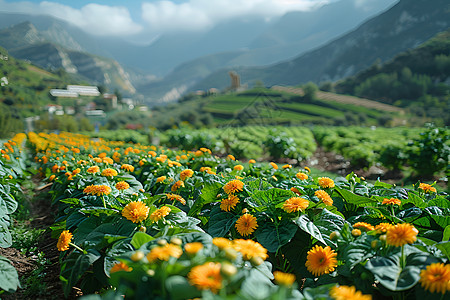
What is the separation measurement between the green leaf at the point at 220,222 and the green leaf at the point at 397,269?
1.04 meters

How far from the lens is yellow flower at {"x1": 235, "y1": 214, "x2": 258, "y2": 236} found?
6.52ft

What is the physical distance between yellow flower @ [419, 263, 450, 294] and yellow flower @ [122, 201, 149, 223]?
1.61 meters

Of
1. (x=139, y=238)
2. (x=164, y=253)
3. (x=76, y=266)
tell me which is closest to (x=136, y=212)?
(x=139, y=238)

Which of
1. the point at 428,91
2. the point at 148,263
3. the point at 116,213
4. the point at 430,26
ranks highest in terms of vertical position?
the point at 430,26

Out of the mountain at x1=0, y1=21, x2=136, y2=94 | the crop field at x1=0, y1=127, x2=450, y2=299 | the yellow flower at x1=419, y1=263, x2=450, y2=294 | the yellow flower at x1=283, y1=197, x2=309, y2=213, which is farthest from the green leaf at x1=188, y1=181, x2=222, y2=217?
the mountain at x1=0, y1=21, x2=136, y2=94

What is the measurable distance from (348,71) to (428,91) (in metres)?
54.4

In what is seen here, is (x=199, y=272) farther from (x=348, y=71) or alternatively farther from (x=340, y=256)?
(x=348, y=71)

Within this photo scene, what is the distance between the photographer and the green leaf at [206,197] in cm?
246

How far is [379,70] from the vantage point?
69.0m

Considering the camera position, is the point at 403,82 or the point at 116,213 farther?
the point at 403,82

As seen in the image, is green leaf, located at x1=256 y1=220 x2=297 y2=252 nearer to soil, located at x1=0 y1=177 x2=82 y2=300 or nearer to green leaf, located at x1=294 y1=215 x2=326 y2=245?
green leaf, located at x1=294 y1=215 x2=326 y2=245

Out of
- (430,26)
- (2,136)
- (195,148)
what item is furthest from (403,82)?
(2,136)

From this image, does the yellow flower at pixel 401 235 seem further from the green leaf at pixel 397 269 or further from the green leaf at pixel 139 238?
the green leaf at pixel 139 238

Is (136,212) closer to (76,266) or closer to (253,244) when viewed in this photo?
(76,266)
